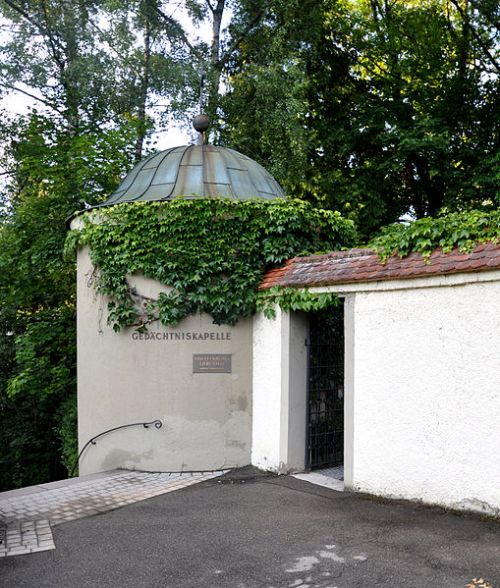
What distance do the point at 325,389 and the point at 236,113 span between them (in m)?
12.3

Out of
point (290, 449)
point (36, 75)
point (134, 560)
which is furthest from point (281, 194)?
point (36, 75)

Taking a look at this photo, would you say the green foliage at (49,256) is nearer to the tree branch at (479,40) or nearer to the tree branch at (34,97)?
the tree branch at (34,97)

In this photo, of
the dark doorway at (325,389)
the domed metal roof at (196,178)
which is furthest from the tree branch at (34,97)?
the dark doorway at (325,389)

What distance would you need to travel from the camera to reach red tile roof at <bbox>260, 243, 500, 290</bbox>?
606 cm

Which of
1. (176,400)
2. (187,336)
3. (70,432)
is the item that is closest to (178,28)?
(70,432)

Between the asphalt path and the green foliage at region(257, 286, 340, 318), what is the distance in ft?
7.72

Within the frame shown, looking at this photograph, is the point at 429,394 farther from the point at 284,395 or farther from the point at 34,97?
the point at 34,97

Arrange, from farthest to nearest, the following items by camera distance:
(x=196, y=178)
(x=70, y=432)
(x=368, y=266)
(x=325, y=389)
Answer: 1. (x=70, y=432)
2. (x=196, y=178)
3. (x=325, y=389)
4. (x=368, y=266)

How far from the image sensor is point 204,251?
9.20 meters

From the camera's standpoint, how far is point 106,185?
50.8 feet

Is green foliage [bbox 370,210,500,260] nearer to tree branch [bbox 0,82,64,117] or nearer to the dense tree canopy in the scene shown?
the dense tree canopy

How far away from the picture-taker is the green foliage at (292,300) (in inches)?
308

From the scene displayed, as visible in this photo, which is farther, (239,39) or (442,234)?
(239,39)

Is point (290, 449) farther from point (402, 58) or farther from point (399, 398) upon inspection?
point (402, 58)
